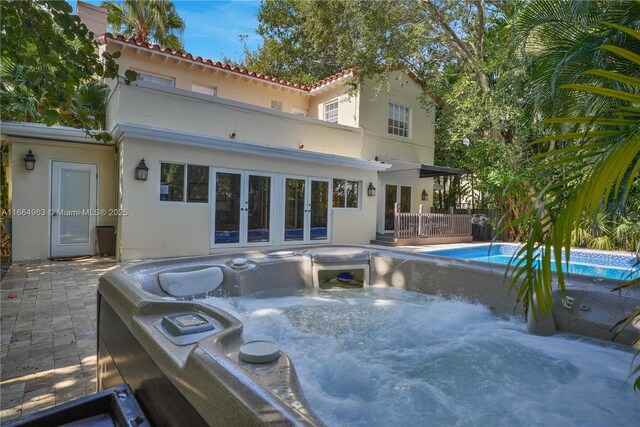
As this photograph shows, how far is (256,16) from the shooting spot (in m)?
17.1

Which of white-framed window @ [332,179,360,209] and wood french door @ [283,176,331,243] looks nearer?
wood french door @ [283,176,331,243]

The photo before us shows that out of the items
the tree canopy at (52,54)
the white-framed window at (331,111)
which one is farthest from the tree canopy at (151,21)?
the tree canopy at (52,54)

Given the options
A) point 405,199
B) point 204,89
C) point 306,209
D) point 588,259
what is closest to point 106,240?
point 306,209

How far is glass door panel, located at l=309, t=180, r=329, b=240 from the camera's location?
35.7 feet

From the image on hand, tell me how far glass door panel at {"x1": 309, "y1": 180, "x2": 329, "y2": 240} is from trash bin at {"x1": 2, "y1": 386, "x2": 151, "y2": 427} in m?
8.88

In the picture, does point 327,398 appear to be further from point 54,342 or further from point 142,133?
point 142,133

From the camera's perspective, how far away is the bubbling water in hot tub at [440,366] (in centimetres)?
236

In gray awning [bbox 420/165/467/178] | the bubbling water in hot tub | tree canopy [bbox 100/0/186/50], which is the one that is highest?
tree canopy [bbox 100/0/186/50]

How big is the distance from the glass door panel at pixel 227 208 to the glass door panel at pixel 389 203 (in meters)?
6.33

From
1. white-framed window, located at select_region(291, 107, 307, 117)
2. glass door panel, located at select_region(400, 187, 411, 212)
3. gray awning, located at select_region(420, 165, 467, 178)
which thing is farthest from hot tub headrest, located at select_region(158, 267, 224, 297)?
glass door panel, located at select_region(400, 187, 411, 212)

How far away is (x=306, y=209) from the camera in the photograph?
35.1 feet

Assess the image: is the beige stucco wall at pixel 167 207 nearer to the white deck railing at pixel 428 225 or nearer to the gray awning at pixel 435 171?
the white deck railing at pixel 428 225

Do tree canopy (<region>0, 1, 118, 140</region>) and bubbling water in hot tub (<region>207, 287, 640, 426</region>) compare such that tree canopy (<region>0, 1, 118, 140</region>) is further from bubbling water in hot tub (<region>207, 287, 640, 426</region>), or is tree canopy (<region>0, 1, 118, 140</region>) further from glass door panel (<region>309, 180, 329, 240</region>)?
glass door panel (<region>309, 180, 329, 240</region>)

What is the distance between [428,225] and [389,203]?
174cm
